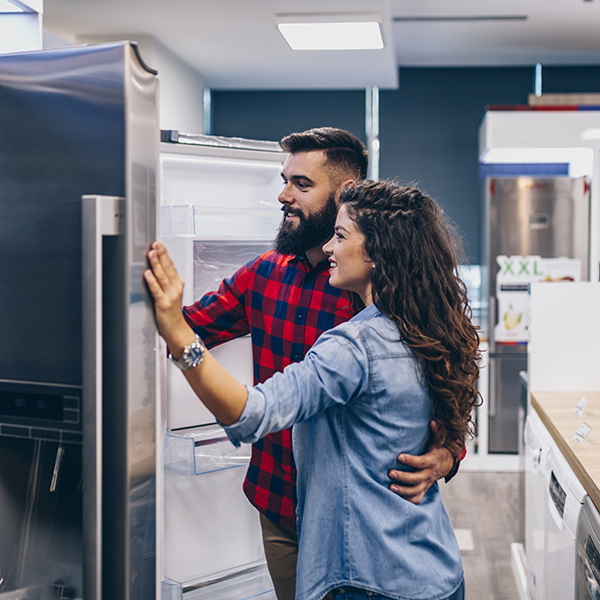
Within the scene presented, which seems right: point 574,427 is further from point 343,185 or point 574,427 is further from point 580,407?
point 343,185

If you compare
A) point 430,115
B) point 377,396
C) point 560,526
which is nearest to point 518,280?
point 430,115

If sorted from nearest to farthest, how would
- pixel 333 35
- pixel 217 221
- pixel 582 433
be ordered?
pixel 582 433
pixel 217 221
pixel 333 35

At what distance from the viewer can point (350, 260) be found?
118 cm

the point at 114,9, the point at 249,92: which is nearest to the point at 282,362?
the point at 114,9

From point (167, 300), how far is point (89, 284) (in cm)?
12

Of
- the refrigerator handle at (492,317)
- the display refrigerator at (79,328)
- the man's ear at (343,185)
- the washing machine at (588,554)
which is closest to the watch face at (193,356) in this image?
the display refrigerator at (79,328)

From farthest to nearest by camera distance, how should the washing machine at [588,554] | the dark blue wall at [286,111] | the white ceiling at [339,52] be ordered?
the dark blue wall at [286,111] < the white ceiling at [339,52] < the washing machine at [588,554]

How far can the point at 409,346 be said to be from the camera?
110 cm

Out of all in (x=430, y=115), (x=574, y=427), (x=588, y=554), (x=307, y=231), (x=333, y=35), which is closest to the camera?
(x=588, y=554)

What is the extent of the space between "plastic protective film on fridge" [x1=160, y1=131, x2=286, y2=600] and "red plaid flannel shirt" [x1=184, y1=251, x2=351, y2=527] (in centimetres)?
19

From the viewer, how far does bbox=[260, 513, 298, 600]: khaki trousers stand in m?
1.59

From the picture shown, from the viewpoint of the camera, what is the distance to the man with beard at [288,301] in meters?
1.55

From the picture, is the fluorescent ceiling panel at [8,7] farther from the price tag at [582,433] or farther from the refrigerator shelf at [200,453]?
the price tag at [582,433]

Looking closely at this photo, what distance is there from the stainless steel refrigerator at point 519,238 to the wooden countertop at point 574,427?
172cm
